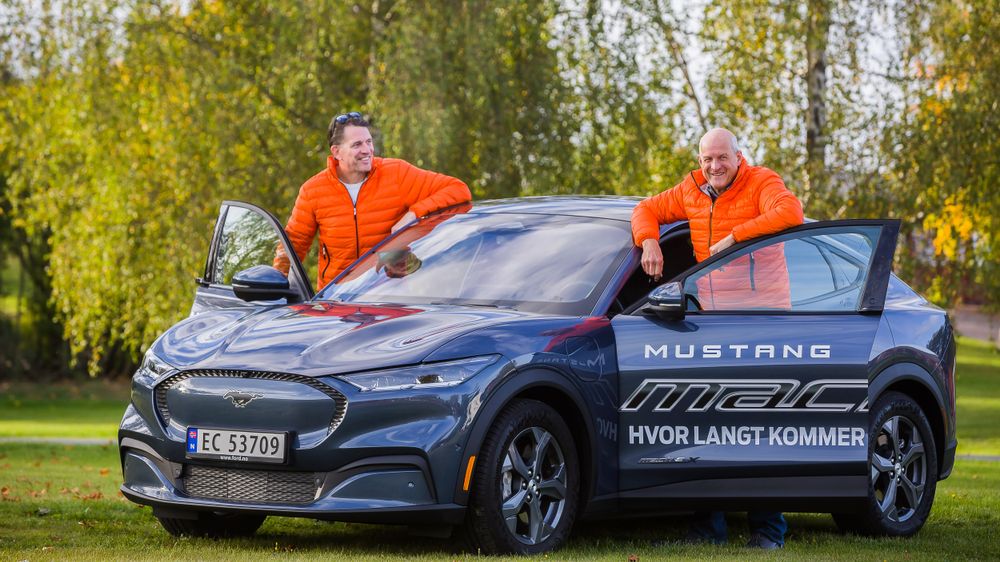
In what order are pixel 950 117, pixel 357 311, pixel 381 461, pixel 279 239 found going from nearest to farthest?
pixel 381 461 < pixel 357 311 < pixel 279 239 < pixel 950 117

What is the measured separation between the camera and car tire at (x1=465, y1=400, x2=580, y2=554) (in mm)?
6395

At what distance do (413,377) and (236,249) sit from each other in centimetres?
255

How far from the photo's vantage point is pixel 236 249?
8.54 metres

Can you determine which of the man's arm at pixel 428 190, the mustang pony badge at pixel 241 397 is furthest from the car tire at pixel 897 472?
the mustang pony badge at pixel 241 397

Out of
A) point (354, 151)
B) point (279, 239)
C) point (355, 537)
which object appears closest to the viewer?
point (355, 537)

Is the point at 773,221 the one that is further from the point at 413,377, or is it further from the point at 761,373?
the point at 413,377

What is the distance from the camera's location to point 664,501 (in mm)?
7078

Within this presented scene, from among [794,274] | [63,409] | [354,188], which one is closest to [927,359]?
[794,274]

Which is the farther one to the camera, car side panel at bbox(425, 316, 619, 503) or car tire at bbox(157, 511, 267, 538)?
car tire at bbox(157, 511, 267, 538)

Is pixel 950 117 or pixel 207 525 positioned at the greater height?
pixel 950 117

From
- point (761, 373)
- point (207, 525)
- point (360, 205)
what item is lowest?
point (207, 525)

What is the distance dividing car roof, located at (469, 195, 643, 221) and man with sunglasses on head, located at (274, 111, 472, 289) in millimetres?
488

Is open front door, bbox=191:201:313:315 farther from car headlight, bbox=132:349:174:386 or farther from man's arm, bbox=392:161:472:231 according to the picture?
car headlight, bbox=132:349:174:386

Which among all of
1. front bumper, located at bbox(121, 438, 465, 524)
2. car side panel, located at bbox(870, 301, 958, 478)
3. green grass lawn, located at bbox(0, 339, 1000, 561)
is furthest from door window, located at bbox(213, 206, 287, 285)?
car side panel, located at bbox(870, 301, 958, 478)
